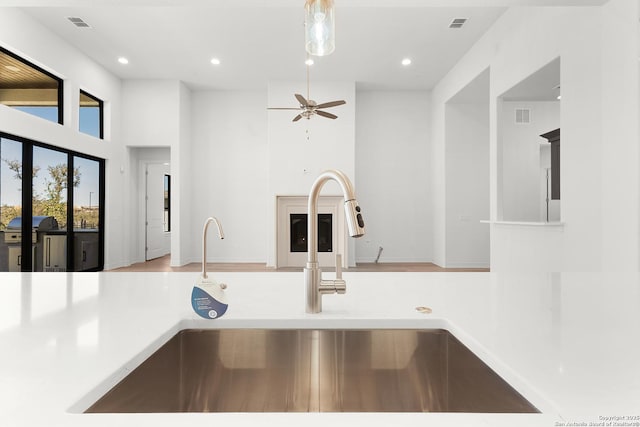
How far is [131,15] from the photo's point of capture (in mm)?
4559

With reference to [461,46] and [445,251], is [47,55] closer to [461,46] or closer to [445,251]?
[461,46]

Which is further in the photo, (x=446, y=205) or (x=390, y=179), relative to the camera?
(x=390, y=179)

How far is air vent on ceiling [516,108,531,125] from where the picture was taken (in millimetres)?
6547

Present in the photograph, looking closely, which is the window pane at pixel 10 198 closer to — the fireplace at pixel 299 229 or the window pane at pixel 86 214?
the window pane at pixel 86 214

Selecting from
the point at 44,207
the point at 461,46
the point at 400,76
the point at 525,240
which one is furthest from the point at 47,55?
the point at 525,240

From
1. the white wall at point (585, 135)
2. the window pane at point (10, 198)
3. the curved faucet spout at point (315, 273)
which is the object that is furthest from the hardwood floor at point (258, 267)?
the curved faucet spout at point (315, 273)

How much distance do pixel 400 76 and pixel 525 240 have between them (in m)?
3.88

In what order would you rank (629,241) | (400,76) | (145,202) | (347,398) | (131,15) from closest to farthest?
(347,398) → (629,241) → (131,15) → (400,76) → (145,202)

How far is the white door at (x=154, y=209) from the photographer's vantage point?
743cm

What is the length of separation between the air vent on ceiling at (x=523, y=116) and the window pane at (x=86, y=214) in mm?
7529

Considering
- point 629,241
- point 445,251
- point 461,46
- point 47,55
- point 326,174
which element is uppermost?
point 461,46

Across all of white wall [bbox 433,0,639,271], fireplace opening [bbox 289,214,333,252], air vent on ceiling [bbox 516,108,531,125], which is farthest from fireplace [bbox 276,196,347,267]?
air vent on ceiling [bbox 516,108,531,125]

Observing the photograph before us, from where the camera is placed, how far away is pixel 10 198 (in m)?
4.41

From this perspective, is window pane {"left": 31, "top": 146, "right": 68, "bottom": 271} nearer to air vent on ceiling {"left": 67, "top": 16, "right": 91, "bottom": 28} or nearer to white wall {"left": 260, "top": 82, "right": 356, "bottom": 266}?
air vent on ceiling {"left": 67, "top": 16, "right": 91, "bottom": 28}
